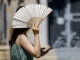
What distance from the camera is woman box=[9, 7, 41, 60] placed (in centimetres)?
329

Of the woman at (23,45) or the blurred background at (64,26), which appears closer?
the woman at (23,45)

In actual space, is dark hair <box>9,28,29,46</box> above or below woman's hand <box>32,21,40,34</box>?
below

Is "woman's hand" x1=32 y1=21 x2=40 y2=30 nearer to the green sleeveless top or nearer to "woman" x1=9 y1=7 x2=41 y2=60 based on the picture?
"woman" x1=9 y1=7 x2=41 y2=60

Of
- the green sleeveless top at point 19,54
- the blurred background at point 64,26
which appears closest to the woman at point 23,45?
the green sleeveless top at point 19,54

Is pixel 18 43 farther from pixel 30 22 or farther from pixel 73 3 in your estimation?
pixel 73 3

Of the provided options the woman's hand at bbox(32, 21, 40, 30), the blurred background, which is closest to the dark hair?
the woman's hand at bbox(32, 21, 40, 30)

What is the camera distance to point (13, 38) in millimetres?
3531

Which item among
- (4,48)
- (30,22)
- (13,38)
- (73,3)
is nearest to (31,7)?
(30,22)

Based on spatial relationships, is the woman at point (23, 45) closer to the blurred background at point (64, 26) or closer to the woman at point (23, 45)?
the woman at point (23, 45)

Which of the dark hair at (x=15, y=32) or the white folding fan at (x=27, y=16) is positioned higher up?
the white folding fan at (x=27, y=16)

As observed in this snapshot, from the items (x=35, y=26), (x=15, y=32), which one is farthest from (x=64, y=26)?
(x=35, y=26)

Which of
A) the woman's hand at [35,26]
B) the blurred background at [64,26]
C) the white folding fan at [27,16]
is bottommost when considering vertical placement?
the blurred background at [64,26]

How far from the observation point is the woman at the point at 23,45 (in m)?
3.29

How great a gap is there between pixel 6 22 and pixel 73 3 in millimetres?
2335
